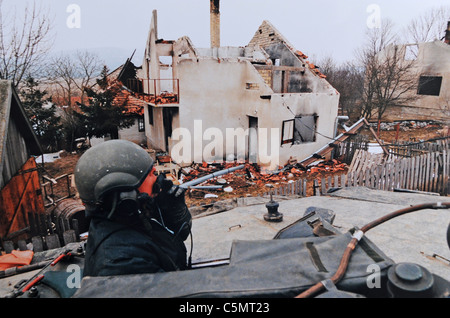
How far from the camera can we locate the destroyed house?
556 inches

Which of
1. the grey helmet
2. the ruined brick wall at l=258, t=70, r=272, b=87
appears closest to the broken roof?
the grey helmet

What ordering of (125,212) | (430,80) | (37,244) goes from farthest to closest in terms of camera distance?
(430,80) < (37,244) < (125,212)

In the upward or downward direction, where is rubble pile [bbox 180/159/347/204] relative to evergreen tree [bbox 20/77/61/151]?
downward

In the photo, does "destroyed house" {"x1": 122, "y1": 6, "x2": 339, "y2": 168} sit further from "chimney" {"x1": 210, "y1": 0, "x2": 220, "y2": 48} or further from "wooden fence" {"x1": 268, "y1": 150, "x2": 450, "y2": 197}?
"wooden fence" {"x1": 268, "y1": 150, "x2": 450, "y2": 197}

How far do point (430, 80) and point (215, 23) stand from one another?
58.2ft

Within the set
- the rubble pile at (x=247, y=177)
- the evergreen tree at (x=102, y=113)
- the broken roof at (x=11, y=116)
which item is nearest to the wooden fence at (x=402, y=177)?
the rubble pile at (x=247, y=177)

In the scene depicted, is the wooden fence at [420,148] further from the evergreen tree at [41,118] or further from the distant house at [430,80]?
the evergreen tree at [41,118]

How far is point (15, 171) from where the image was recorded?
7387 mm

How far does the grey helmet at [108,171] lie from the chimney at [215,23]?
17690 millimetres

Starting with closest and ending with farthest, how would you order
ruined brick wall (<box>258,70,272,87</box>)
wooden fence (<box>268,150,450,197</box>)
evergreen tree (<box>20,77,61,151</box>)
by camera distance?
wooden fence (<box>268,150,450,197</box>), ruined brick wall (<box>258,70,272,87</box>), evergreen tree (<box>20,77,61,151</box>)

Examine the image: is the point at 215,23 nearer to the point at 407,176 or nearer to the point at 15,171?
the point at 407,176

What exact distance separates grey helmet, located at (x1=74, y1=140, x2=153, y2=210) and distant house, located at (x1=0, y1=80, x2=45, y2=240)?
4.54 meters

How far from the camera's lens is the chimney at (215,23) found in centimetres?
1766

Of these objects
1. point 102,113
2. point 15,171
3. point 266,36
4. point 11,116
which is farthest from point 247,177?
point 102,113
